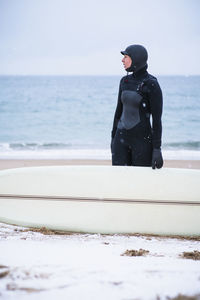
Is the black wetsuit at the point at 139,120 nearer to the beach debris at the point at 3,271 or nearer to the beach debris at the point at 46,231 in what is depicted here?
the beach debris at the point at 46,231

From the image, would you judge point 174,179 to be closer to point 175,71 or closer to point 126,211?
point 126,211

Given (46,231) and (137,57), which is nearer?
(137,57)

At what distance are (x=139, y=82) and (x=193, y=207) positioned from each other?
835mm

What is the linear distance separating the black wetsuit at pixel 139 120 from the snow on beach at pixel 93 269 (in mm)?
518

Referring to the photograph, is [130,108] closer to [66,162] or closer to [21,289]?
[21,289]

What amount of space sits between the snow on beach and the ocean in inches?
125

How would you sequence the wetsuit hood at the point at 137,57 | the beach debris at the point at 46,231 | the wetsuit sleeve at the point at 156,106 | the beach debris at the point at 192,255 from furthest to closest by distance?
the beach debris at the point at 46,231 < the wetsuit hood at the point at 137,57 < the wetsuit sleeve at the point at 156,106 < the beach debris at the point at 192,255

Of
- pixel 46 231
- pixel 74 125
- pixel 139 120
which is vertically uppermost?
pixel 74 125

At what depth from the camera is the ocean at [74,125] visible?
648 centimetres

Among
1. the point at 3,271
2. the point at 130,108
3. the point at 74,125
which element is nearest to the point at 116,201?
the point at 130,108

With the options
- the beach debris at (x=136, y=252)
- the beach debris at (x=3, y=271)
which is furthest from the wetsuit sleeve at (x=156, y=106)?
the beach debris at (x=3, y=271)

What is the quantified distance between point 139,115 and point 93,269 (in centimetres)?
95

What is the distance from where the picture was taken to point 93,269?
1.49 m

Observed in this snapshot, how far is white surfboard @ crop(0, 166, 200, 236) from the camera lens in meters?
2.23
